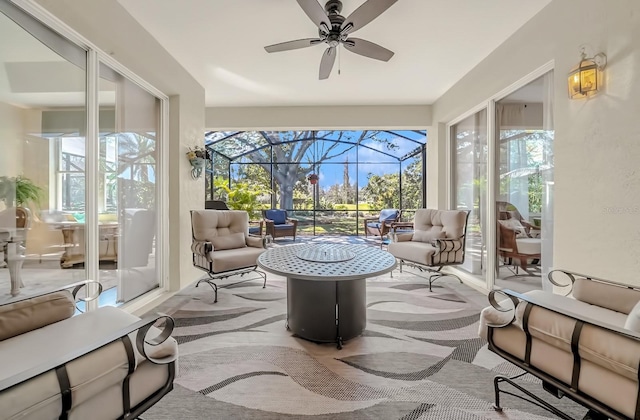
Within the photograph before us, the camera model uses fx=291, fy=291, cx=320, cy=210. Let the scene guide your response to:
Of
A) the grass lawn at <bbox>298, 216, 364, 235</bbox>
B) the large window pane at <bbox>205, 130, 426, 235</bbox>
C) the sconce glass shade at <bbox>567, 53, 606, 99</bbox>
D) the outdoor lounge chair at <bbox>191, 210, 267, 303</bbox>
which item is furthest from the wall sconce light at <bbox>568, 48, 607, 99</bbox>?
the grass lawn at <bbox>298, 216, 364, 235</bbox>

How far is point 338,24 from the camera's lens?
2.31m

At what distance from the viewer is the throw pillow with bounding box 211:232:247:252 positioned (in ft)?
11.6

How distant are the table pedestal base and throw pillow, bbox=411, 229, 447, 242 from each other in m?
2.10

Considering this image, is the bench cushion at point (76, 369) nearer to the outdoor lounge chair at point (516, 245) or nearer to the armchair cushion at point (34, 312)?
the armchair cushion at point (34, 312)

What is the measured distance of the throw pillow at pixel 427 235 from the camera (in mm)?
3941

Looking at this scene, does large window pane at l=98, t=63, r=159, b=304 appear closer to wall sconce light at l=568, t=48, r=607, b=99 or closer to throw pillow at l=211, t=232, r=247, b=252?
throw pillow at l=211, t=232, r=247, b=252

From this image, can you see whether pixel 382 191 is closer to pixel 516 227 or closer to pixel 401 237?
pixel 401 237

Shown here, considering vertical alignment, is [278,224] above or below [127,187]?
below

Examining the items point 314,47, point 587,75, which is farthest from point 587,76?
point 314,47

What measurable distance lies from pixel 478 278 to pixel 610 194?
2187 millimetres

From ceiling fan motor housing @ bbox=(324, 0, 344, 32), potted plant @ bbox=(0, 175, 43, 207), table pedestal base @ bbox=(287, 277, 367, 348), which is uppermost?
ceiling fan motor housing @ bbox=(324, 0, 344, 32)

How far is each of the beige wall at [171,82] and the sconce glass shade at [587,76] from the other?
11.6 feet

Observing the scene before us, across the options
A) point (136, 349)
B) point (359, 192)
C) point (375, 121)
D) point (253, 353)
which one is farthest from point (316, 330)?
point (359, 192)

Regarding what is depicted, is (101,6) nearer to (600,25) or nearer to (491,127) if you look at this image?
(600,25)
